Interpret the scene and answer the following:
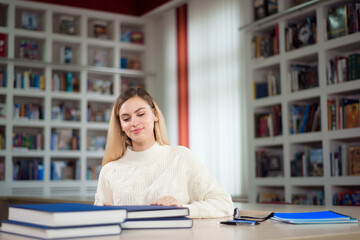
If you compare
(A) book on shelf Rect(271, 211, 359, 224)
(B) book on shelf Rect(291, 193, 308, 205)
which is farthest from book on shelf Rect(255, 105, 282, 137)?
(A) book on shelf Rect(271, 211, 359, 224)

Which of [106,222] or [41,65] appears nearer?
[106,222]

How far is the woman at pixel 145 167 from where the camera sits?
1.91 metres

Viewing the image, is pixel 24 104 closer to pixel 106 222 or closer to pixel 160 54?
pixel 160 54

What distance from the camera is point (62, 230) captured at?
1.06m

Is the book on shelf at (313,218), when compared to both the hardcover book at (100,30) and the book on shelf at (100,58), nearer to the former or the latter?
the book on shelf at (100,58)

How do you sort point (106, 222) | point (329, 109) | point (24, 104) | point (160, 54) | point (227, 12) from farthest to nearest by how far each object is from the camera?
1. point (160, 54)
2. point (24, 104)
3. point (227, 12)
4. point (329, 109)
5. point (106, 222)

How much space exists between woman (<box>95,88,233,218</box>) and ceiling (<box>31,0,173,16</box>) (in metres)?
4.91

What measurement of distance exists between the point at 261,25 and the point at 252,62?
1.27ft

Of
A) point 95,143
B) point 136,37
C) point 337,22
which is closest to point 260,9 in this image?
point 337,22

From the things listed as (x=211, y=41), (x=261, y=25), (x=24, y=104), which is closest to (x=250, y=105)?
(x=261, y=25)

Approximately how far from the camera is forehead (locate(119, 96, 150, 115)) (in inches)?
79.9

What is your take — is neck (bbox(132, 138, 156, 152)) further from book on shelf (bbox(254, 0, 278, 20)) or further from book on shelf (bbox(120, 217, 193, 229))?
book on shelf (bbox(254, 0, 278, 20))

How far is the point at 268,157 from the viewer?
5207 millimetres

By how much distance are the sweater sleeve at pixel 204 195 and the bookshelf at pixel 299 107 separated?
8.30ft
